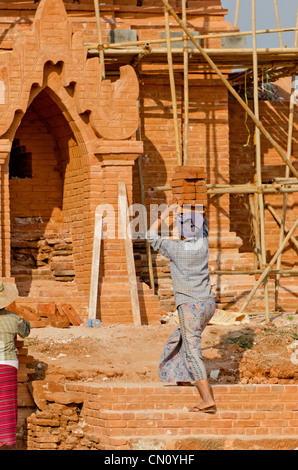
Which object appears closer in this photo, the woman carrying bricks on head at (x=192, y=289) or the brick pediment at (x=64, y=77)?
the woman carrying bricks on head at (x=192, y=289)

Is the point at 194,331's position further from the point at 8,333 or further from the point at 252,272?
the point at 252,272

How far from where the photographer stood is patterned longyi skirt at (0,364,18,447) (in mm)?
10875

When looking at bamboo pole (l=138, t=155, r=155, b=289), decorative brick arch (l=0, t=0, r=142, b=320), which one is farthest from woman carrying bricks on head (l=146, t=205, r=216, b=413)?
bamboo pole (l=138, t=155, r=155, b=289)

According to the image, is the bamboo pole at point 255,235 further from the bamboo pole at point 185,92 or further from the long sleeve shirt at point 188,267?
the long sleeve shirt at point 188,267

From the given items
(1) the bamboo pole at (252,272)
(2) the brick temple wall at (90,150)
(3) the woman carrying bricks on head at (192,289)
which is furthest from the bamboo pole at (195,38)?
(3) the woman carrying bricks on head at (192,289)

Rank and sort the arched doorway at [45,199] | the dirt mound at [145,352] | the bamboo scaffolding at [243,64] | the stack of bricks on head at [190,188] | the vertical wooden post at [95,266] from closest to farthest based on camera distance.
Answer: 1. the stack of bricks on head at [190,188]
2. the dirt mound at [145,352]
3. the vertical wooden post at [95,266]
4. the bamboo scaffolding at [243,64]
5. the arched doorway at [45,199]

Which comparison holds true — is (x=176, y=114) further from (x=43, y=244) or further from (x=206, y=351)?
(x=206, y=351)

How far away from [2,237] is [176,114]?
123 inches

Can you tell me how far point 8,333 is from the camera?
11.1 metres

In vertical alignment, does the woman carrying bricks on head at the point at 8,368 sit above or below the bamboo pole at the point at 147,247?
below

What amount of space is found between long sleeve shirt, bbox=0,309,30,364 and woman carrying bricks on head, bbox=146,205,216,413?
5.00 ft

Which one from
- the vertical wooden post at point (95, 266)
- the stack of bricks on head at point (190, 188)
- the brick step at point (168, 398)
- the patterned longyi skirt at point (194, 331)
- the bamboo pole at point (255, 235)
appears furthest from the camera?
the bamboo pole at point (255, 235)

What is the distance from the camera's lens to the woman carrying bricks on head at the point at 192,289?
1086cm

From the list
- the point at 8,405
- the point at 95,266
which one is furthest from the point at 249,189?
the point at 8,405
